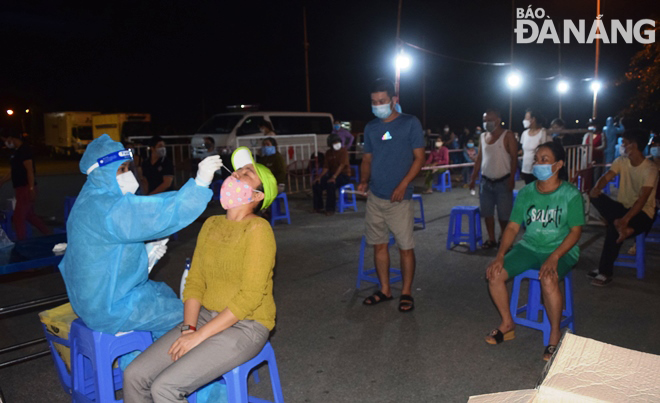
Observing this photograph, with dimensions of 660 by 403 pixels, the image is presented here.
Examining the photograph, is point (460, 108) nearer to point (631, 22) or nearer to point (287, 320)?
point (631, 22)

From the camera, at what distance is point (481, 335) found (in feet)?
13.7

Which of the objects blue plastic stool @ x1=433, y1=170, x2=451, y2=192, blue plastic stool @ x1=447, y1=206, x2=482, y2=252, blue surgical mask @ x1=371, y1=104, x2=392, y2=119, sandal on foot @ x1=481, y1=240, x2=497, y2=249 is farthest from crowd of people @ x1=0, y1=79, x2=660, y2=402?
blue plastic stool @ x1=433, y1=170, x2=451, y2=192

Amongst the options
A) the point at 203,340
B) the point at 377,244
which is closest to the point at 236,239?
the point at 203,340

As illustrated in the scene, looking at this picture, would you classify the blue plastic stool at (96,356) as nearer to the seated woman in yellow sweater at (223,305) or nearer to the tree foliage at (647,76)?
the seated woman in yellow sweater at (223,305)

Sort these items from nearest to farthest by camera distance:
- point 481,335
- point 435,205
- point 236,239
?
point 236,239
point 481,335
point 435,205

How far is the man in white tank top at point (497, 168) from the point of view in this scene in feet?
21.5

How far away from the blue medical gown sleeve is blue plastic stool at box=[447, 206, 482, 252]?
16.6 feet

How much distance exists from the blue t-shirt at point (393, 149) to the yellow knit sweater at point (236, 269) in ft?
6.89

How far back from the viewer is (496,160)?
6605mm

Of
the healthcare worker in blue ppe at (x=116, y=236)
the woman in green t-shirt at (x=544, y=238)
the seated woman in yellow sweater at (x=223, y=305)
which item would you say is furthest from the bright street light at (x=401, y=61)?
the healthcare worker in blue ppe at (x=116, y=236)

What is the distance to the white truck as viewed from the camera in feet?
90.7

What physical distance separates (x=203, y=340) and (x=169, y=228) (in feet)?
2.00

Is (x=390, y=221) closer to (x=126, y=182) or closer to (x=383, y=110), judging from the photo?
(x=383, y=110)

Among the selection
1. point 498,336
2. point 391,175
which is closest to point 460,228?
point 391,175
